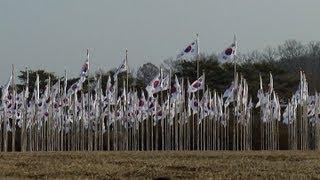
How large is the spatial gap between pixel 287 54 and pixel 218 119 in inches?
2211

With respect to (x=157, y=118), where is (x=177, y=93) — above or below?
above

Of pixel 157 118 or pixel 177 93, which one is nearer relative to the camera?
pixel 177 93

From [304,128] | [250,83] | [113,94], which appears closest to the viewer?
[304,128]

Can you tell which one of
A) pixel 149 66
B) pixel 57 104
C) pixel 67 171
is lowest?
pixel 67 171

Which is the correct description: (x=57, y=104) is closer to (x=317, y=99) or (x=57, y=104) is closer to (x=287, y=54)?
(x=317, y=99)

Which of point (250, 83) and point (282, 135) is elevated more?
point (250, 83)

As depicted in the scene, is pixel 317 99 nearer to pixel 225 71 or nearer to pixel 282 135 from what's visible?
pixel 282 135

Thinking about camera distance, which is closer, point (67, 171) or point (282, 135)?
point (67, 171)

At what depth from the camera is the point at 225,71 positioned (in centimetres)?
7712

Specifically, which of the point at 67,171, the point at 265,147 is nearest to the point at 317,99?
the point at 265,147

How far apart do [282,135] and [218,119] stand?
905cm

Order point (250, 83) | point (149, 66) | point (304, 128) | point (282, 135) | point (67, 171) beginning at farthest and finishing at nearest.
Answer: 1. point (149, 66)
2. point (250, 83)
3. point (282, 135)
4. point (304, 128)
5. point (67, 171)

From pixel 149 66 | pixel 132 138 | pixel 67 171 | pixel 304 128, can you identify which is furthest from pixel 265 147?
pixel 149 66

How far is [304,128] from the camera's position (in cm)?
5528
